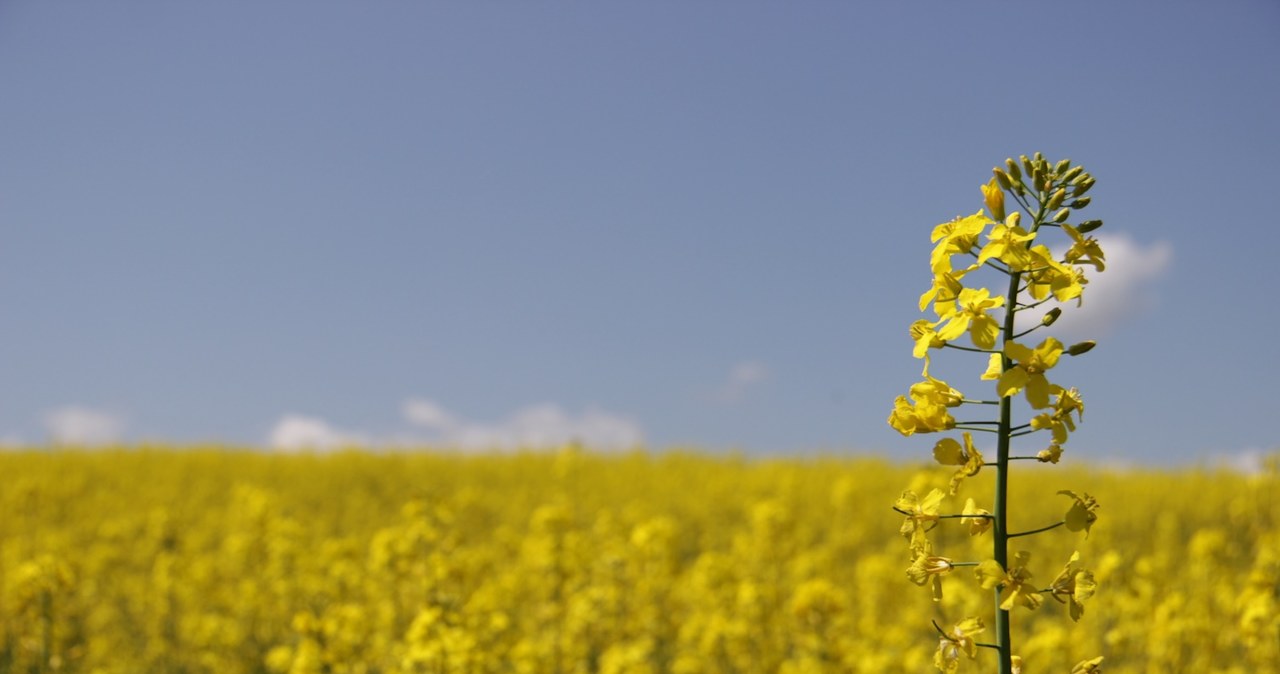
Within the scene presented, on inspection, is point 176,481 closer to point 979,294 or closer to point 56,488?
point 56,488

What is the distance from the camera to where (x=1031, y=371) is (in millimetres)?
1934

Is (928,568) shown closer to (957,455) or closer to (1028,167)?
(957,455)

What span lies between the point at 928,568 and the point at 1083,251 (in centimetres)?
72

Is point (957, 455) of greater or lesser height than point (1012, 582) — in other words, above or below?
above

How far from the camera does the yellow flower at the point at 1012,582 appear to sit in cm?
194

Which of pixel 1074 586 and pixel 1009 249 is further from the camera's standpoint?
pixel 1074 586

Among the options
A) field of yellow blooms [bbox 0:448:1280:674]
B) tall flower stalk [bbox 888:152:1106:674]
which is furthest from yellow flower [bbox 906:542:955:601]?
field of yellow blooms [bbox 0:448:1280:674]

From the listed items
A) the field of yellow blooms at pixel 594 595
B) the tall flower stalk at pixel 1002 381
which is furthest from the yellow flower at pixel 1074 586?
the field of yellow blooms at pixel 594 595

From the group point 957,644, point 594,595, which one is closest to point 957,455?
point 957,644

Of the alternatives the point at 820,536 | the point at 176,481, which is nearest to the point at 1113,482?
the point at 820,536

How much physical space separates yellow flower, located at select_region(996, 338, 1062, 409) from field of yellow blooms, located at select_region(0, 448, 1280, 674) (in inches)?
54.7

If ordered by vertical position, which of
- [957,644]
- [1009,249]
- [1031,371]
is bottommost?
[957,644]

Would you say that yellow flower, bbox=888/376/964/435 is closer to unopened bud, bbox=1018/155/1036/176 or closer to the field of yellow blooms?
unopened bud, bbox=1018/155/1036/176

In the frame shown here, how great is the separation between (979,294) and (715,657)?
18.0 feet
